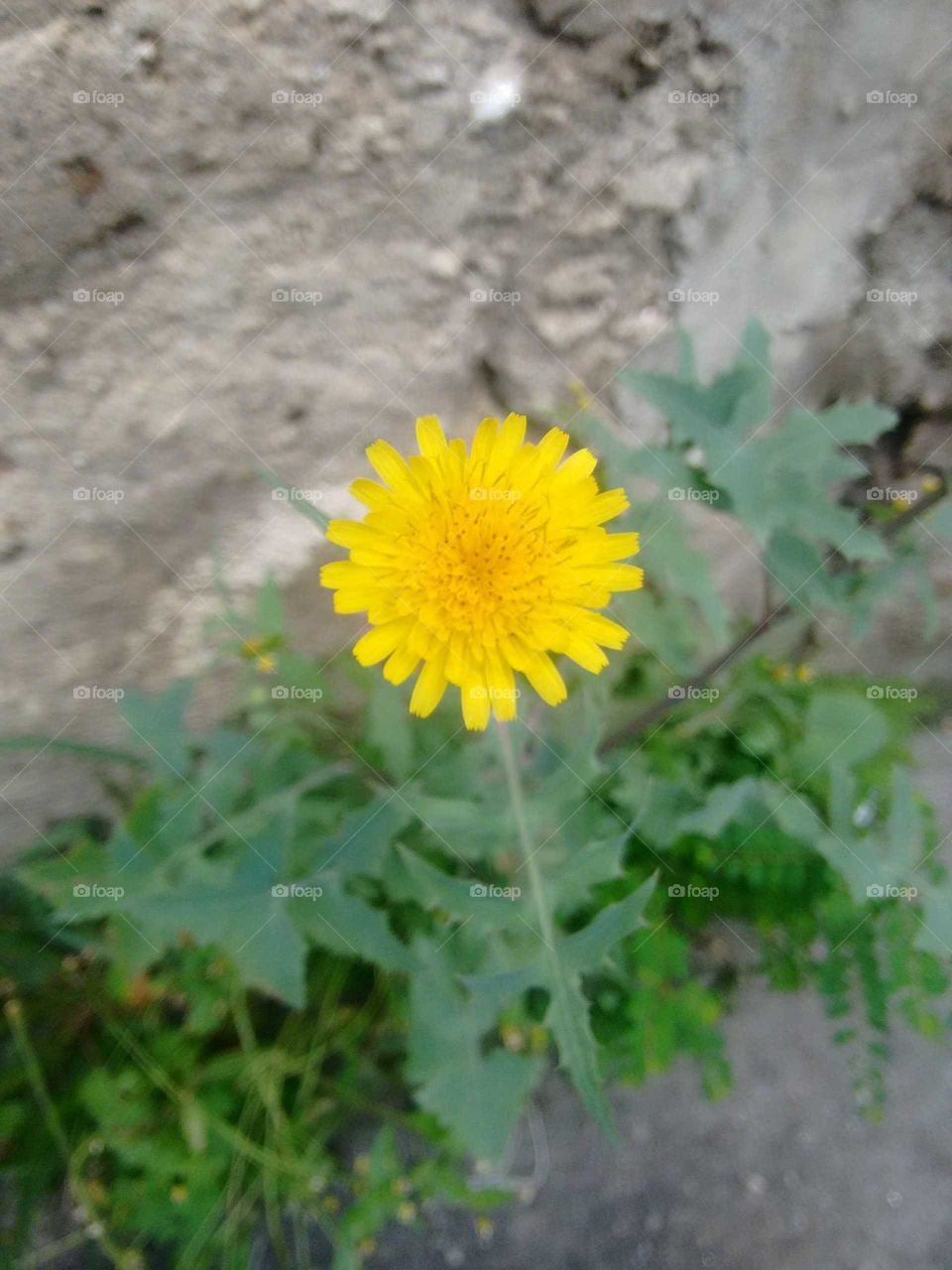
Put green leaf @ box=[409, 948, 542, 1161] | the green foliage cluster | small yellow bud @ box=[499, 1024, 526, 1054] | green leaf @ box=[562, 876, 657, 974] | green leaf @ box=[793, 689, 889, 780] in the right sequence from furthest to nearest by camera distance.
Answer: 1. small yellow bud @ box=[499, 1024, 526, 1054]
2. green leaf @ box=[793, 689, 889, 780]
3. green leaf @ box=[409, 948, 542, 1161]
4. the green foliage cluster
5. green leaf @ box=[562, 876, 657, 974]

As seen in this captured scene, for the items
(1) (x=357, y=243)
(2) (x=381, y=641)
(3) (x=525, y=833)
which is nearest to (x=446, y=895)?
(3) (x=525, y=833)

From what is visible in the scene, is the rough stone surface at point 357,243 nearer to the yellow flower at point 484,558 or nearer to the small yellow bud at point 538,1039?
the yellow flower at point 484,558

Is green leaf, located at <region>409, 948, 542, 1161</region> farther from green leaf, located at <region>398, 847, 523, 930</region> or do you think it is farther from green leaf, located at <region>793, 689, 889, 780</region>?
green leaf, located at <region>793, 689, 889, 780</region>

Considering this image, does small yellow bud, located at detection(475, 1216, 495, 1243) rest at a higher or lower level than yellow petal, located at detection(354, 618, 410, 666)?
lower

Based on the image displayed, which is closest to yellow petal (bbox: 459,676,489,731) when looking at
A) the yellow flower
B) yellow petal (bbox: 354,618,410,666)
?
the yellow flower

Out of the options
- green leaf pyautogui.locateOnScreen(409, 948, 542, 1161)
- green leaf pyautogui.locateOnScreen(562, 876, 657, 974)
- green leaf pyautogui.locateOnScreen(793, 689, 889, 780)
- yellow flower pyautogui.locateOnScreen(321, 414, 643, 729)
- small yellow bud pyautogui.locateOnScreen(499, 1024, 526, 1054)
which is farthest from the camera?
small yellow bud pyautogui.locateOnScreen(499, 1024, 526, 1054)

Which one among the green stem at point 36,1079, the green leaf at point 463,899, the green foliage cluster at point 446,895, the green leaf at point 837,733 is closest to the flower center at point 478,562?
the green foliage cluster at point 446,895

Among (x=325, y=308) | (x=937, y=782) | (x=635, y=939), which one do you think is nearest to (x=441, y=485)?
(x=325, y=308)

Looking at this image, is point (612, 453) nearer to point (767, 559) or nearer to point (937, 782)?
point (767, 559)
